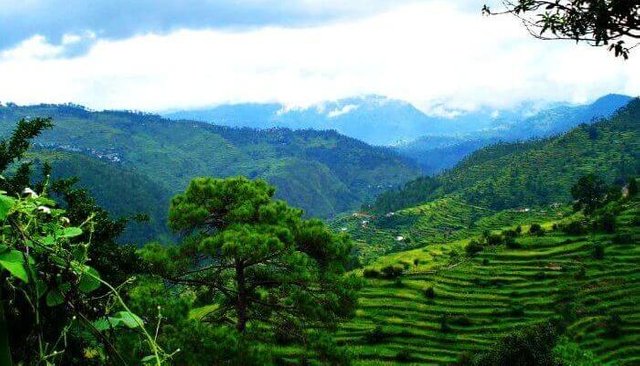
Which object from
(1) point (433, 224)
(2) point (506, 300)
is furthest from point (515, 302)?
(1) point (433, 224)

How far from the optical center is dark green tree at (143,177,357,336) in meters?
16.9

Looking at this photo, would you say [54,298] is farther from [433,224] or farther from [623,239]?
[433,224]

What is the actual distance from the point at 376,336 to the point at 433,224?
129m

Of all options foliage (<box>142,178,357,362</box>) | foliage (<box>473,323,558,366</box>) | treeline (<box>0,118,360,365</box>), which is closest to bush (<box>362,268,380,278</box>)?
foliage (<box>473,323,558,366</box>)

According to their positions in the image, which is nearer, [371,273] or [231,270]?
[231,270]

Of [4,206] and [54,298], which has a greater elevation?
[4,206]

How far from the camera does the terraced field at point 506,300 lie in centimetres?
4745

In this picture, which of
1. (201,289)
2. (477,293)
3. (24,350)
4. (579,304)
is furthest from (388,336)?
(24,350)

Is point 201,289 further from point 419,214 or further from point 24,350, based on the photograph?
point 419,214

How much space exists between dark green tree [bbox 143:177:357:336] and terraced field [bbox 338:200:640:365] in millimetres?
22345

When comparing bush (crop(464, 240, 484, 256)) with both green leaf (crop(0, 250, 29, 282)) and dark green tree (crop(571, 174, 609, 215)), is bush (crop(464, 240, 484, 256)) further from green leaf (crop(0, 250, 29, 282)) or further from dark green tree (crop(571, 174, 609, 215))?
green leaf (crop(0, 250, 29, 282))

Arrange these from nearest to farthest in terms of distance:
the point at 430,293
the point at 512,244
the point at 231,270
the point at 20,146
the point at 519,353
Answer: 1. the point at 20,146
2. the point at 231,270
3. the point at 519,353
4. the point at 430,293
5. the point at 512,244

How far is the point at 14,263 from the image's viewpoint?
164 centimetres

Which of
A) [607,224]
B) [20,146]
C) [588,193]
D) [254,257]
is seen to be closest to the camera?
[20,146]
